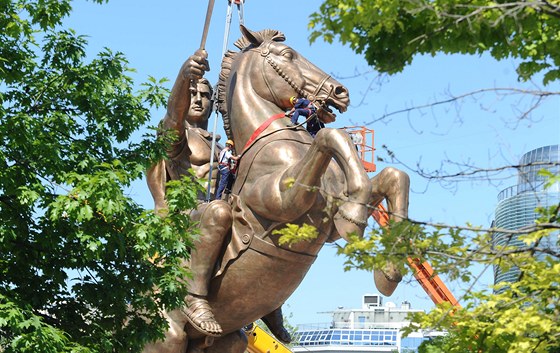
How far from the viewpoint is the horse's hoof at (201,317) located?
13.6 m

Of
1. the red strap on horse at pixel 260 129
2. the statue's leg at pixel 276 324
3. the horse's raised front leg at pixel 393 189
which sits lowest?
the statue's leg at pixel 276 324

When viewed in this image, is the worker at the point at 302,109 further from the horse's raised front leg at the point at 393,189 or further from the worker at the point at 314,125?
the horse's raised front leg at the point at 393,189

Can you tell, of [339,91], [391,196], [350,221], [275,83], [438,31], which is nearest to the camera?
[438,31]

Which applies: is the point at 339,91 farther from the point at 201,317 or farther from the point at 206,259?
the point at 201,317

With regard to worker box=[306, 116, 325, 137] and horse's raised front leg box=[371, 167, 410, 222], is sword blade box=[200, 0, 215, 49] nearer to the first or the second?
worker box=[306, 116, 325, 137]

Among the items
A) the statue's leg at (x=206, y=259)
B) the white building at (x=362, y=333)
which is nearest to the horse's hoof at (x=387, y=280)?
the statue's leg at (x=206, y=259)

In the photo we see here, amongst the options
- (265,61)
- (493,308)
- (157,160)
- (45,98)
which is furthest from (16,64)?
(493,308)

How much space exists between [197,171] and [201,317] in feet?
7.45

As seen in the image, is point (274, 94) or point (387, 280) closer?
point (387, 280)

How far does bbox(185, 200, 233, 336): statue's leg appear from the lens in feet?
44.9

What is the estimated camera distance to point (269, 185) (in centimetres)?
1333

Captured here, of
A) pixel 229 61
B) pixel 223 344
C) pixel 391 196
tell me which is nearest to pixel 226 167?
pixel 229 61

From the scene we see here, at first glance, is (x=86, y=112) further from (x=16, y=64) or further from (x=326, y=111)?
(x=326, y=111)

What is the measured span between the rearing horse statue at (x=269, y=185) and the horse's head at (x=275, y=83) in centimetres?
1
